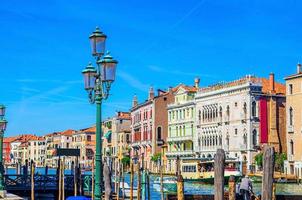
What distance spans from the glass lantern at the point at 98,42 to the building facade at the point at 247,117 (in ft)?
89.8

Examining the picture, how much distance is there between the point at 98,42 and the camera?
7.59 m

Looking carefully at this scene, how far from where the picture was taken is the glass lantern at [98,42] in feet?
24.8

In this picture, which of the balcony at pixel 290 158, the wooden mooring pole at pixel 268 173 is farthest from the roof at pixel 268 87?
the wooden mooring pole at pixel 268 173

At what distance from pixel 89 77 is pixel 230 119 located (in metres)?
31.4

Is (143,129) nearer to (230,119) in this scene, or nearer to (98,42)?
(230,119)

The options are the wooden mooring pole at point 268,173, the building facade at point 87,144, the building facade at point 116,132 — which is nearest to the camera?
the wooden mooring pole at point 268,173

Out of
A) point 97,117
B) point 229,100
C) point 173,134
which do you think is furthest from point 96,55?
point 173,134

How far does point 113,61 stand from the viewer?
7.43m

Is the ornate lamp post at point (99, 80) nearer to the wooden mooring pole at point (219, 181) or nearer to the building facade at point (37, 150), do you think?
the wooden mooring pole at point (219, 181)

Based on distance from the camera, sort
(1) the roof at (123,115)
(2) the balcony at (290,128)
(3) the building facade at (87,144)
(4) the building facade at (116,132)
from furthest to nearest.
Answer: (3) the building facade at (87,144), (1) the roof at (123,115), (4) the building facade at (116,132), (2) the balcony at (290,128)

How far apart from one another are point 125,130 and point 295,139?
27.5m

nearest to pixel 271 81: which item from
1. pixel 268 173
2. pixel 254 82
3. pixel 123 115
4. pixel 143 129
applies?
pixel 254 82

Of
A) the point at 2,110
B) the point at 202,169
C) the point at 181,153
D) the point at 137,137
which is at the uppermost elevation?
the point at 137,137

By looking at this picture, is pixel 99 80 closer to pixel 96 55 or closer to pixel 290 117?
pixel 96 55
